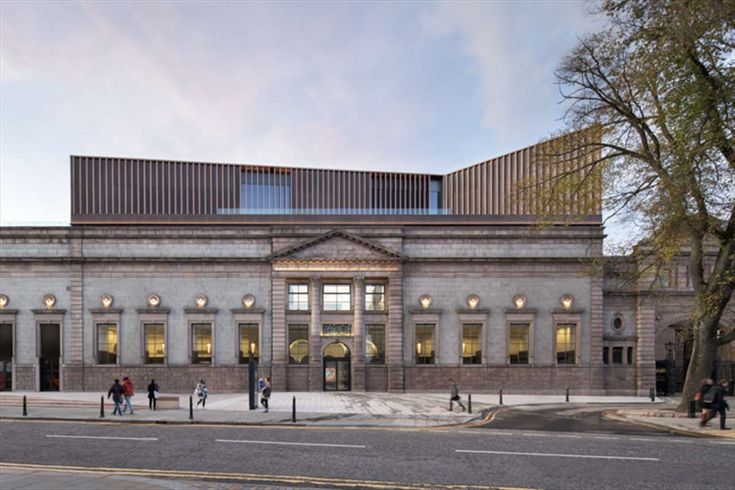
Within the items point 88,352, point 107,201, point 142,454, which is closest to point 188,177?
point 107,201

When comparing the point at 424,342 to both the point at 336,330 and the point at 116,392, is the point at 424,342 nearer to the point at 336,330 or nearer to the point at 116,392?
the point at 336,330

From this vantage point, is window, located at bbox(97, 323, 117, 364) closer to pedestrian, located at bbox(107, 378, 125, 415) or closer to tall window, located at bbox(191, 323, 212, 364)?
tall window, located at bbox(191, 323, 212, 364)

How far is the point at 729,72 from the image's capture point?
52.8ft

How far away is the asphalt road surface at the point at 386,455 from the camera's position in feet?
34.9

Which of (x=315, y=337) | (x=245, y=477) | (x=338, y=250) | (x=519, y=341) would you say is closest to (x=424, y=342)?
(x=519, y=341)

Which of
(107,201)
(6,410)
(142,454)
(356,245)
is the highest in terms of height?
(107,201)

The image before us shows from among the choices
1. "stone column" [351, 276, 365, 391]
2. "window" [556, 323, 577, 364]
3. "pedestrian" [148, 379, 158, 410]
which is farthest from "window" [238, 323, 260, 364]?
"window" [556, 323, 577, 364]

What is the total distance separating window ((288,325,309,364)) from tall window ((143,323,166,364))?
8.72m

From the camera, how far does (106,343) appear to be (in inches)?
1246

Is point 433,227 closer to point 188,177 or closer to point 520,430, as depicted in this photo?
point 520,430

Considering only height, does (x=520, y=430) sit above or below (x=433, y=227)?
below

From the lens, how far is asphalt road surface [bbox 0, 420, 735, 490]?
419 inches

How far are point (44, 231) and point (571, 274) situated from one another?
36.9 metres

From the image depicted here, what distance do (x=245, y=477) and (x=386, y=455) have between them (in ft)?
13.9
